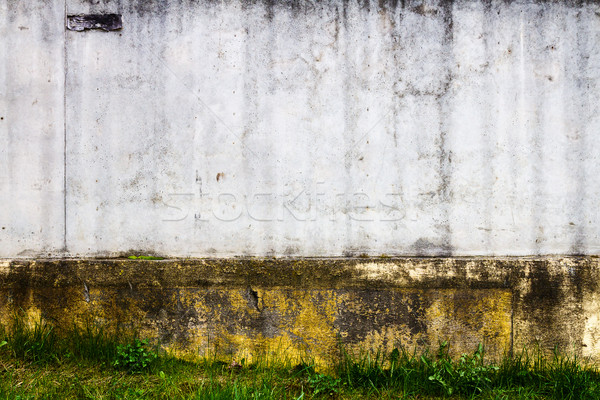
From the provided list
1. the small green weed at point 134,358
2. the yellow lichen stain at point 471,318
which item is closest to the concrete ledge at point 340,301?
the yellow lichen stain at point 471,318

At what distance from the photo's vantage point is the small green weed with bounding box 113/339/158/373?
2814mm

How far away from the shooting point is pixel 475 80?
3.02 meters

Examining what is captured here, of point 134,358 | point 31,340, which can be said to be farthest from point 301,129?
point 31,340

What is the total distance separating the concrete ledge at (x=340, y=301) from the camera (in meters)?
2.89

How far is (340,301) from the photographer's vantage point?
291 centimetres

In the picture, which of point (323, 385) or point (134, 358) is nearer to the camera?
point (323, 385)

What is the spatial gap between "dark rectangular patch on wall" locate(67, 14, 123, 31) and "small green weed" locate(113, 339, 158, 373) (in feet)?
7.64

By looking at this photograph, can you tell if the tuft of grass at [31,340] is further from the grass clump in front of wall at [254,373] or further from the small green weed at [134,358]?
the small green weed at [134,358]

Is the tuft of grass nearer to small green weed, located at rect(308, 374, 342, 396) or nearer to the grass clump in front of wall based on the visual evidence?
the grass clump in front of wall

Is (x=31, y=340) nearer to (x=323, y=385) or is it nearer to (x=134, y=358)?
(x=134, y=358)

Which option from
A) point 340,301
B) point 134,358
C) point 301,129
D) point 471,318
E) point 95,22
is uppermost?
point 95,22

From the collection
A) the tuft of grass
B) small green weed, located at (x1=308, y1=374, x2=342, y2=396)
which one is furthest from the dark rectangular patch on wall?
small green weed, located at (x1=308, y1=374, x2=342, y2=396)

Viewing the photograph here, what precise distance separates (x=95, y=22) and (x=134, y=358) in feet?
8.11

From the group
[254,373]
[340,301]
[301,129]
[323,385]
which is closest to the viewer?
[323,385]
